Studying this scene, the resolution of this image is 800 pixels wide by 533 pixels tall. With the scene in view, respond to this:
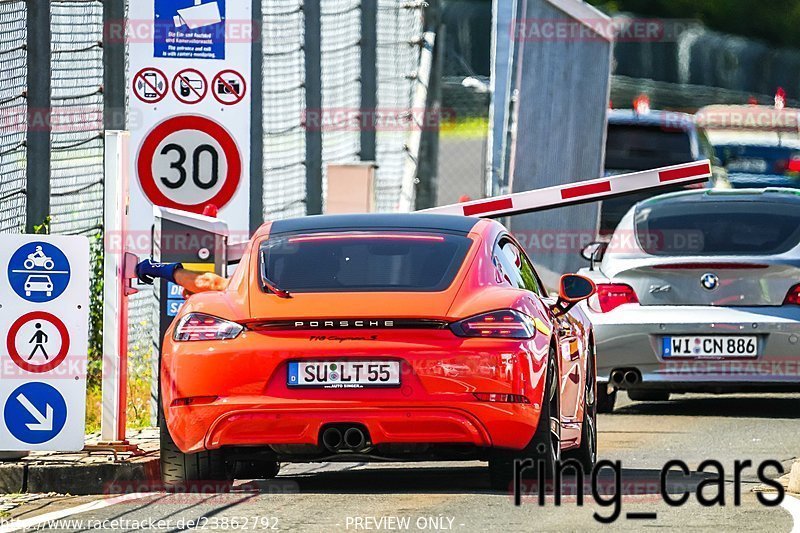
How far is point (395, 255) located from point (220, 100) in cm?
328

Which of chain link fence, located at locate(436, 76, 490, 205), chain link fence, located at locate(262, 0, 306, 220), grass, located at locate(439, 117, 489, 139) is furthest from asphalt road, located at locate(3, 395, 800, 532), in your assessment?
grass, located at locate(439, 117, 489, 139)

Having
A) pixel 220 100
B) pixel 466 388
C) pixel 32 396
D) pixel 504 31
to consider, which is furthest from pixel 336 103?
pixel 466 388

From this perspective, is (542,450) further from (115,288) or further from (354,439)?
(115,288)

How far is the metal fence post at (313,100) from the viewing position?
18016 mm

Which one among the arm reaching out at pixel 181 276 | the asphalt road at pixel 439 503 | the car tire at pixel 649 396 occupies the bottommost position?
the car tire at pixel 649 396

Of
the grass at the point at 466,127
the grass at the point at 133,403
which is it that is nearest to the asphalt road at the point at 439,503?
the grass at the point at 133,403

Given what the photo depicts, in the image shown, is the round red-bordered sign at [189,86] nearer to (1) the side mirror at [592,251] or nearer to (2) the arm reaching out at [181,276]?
(2) the arm reaching out at [181,276]

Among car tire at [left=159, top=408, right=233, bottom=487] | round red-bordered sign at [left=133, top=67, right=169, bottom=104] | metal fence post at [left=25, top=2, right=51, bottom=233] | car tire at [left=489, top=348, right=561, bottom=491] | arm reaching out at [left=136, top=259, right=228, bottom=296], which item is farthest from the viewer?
metal fence post at [left=25, top=2, right=51, bottom=233]

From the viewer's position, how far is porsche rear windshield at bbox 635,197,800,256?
551 inches

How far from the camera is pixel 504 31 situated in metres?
21.8

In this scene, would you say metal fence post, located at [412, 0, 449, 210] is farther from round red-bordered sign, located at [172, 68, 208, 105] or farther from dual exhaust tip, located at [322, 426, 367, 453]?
dual exhaust tip, located at [322, 426, 367, 453]

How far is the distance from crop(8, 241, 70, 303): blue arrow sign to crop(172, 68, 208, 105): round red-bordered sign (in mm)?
2429

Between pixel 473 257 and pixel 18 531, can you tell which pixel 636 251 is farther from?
pixel 18 531

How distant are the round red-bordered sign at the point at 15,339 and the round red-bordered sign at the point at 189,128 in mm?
2334
